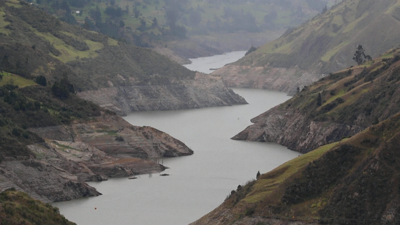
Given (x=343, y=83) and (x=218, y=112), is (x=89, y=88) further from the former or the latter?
(x=343, y=83)

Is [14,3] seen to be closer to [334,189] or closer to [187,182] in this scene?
[187,182]

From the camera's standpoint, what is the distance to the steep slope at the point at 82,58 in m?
140

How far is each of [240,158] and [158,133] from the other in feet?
36.1

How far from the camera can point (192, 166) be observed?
97500 mm

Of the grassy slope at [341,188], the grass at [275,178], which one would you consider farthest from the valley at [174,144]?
the grass at [275,178]

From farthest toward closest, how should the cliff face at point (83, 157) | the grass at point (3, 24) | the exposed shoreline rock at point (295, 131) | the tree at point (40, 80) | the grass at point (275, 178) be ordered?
the grass at point (3, 24)
the tree at point (40, 80)
the exposed shoreline rock at point (295, 131)
the cliff face at point (83, 157)
the grass at point (275, 178)

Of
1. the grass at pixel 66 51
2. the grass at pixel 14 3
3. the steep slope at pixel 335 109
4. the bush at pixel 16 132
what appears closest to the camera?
the bush at pixel 16 132

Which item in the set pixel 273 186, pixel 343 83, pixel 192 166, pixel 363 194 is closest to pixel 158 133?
pixel 192 166

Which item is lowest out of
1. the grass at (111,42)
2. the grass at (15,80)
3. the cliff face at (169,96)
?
the grass at (15,80)

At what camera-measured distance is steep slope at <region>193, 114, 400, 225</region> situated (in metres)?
55.6

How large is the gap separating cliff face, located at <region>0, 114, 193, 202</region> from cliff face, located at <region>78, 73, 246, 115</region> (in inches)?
1657

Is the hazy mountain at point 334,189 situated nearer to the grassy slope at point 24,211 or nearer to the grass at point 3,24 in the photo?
the grassy slope at point 24,211

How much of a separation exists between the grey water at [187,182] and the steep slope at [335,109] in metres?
3.28

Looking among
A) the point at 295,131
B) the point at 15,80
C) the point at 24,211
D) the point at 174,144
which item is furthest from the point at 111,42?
the point at 24,211
